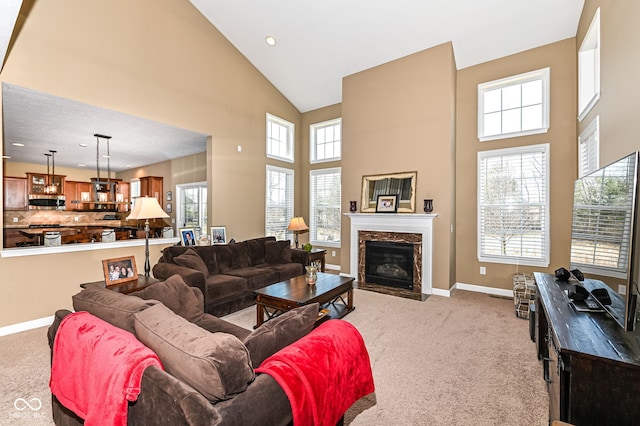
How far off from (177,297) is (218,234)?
→ 10.4ft

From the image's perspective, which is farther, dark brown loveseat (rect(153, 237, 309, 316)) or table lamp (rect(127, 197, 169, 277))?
dark brown loveseat (rect(153, 237, 309, 316))

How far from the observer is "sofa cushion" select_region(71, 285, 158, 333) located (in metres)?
Result: 1.52

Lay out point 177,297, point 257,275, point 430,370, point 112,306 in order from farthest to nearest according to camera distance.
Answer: point 257,275 < point 430,370 < point 177,297 < point 112,306

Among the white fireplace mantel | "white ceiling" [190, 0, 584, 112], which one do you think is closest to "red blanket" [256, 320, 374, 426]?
the white fireplace mantel

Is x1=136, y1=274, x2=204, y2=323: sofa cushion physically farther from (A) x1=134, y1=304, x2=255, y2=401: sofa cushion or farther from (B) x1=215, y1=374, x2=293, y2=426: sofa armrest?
(B) x1=215, y1=374, x2=293, y2=426: sofa armrest

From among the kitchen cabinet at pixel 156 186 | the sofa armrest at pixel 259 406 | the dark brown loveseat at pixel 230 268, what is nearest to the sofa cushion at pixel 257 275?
the dark brown loveseat at pixel 230 268

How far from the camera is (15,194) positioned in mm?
7520

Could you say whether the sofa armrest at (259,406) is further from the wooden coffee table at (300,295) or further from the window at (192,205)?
the window at (192,205)

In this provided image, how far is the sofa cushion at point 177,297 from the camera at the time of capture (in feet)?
7.30

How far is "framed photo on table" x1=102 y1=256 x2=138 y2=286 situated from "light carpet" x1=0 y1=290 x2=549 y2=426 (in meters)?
0.85

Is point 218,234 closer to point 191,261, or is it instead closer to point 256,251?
point 256,251

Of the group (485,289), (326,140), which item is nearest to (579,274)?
(485,289)

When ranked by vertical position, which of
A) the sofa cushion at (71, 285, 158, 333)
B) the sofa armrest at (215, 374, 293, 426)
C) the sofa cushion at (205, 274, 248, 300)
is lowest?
the sofa cushion at (205, 274, 248, 300)

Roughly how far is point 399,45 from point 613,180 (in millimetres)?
4194
